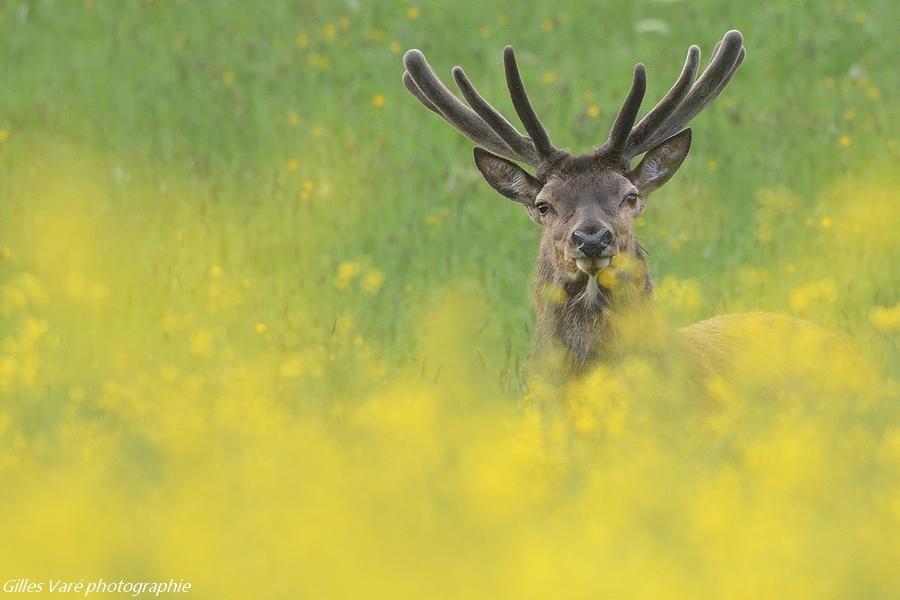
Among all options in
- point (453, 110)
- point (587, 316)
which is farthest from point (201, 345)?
point (453, 110)

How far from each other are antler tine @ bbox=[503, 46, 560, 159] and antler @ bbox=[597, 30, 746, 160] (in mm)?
243

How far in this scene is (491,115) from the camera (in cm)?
799

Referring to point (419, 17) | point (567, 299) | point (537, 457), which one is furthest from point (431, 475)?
point (419, 17)

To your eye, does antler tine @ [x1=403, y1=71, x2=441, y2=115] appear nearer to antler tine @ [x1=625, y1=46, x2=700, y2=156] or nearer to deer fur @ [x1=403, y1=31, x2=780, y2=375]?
deer fur @ [x1=403, y1=31, x2=780, y2=375]

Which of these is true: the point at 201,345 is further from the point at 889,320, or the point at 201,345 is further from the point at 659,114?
the point at 889,320

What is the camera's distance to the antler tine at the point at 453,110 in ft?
26.8

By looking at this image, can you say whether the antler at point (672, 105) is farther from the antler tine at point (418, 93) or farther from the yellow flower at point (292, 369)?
the yellow flower at point (292, 369)

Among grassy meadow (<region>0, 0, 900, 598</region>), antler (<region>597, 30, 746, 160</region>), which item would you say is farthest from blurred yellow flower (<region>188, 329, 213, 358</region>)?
antler (<region>597, 30, 746, 160</region>)

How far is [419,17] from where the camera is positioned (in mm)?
15672

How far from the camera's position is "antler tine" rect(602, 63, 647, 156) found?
745cm

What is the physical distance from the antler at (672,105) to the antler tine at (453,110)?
56 centimetres

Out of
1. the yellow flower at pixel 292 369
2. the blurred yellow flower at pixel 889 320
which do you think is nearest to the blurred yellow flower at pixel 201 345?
the yellow flower at pixel 292 369

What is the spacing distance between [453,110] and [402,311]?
5.51ft

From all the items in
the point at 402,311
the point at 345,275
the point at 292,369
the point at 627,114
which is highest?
the point at 402,311
